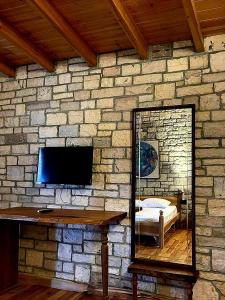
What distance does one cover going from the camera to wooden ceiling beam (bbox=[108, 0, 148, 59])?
8.31 ft

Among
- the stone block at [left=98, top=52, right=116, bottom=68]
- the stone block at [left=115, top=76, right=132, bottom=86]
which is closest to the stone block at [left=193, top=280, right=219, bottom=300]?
the stone block at [left=115, top=76, right=132, bottom=86]

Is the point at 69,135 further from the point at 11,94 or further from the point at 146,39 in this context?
the point at 146,39

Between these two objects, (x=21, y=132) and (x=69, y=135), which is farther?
(x=21, y=132)

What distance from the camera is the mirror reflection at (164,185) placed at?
9.86ft

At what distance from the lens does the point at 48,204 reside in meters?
3.69

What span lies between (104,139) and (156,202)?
0.96m

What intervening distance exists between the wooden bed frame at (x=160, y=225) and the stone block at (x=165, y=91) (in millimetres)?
1082

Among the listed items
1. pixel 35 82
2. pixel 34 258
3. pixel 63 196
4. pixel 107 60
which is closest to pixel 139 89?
pixel 107 60

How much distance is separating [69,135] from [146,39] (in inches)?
57.4

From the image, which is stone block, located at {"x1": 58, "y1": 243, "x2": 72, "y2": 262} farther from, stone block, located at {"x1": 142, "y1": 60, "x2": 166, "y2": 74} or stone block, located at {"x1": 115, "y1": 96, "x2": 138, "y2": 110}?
stone block, located at {"x1": 142, "y1": 60, "x2": 166, "y2": 74}

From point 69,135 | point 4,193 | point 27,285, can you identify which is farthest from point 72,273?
point 69,135

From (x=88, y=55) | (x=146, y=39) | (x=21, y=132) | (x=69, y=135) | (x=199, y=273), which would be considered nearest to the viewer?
(x=199, y=273)

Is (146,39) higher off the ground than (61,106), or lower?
higher

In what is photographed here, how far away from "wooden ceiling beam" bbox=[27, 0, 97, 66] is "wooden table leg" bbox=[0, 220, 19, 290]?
2.19m
